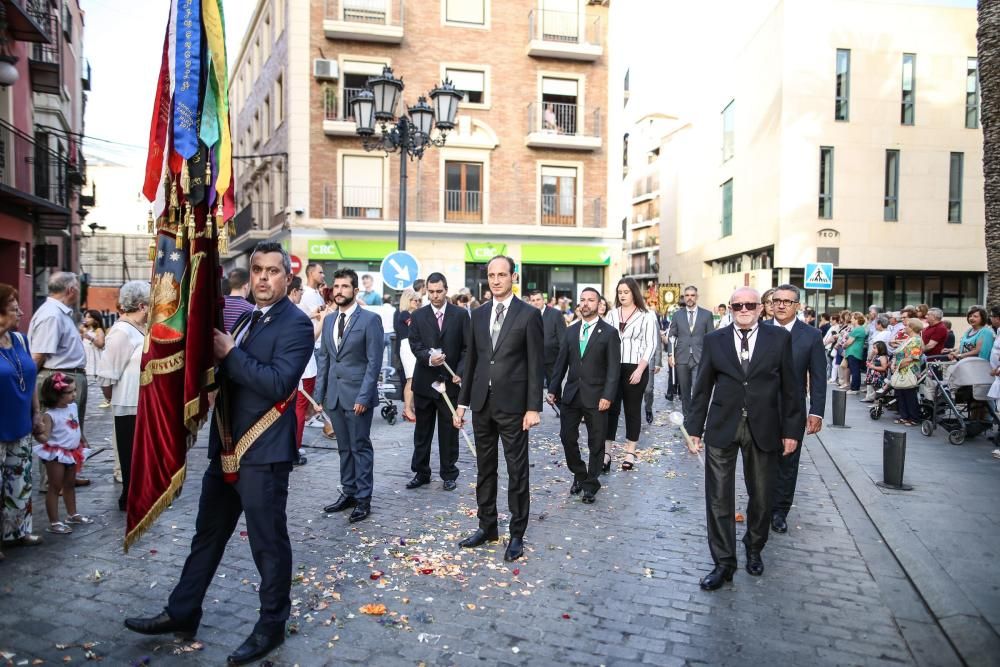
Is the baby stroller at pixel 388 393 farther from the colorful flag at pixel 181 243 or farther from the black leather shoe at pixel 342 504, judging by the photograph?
the colorful flag at pixel 181 243

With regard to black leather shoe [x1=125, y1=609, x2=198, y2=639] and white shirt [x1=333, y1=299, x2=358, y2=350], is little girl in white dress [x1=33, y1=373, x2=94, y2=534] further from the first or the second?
black leather shoe [x1=125, y1=609, x2=198, y2=639]

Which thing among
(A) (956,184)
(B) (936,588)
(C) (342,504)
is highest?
(A) (956,184)

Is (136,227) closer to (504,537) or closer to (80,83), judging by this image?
(80,83)

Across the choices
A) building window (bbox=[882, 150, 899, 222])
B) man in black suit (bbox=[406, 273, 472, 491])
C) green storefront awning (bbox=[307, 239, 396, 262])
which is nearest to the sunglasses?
man in black suit (bbox=[406, 273, 472, 491])

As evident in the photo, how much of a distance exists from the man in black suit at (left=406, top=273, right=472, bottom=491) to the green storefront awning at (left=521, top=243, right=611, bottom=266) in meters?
21.7

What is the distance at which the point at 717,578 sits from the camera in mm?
4785

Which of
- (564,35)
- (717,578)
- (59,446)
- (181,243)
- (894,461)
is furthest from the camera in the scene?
(564,35)

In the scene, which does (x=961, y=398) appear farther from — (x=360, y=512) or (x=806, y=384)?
(x=360, y=512)

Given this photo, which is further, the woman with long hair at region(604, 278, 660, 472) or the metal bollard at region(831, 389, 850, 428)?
the metal bollard at region(831, 389, 850, 428)

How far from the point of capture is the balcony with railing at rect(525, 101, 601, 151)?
28.6 meters

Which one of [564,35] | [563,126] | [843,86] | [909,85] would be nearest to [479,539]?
[563,126]

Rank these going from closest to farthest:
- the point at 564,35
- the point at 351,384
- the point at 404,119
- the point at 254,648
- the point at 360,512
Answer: the point at 254,648
the point at 360,512
the point at 351,384
the point at 404,119
the point at 564,35

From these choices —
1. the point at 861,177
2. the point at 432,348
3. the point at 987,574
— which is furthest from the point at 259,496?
the point at 861,177

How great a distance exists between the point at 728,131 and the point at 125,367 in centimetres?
3495
